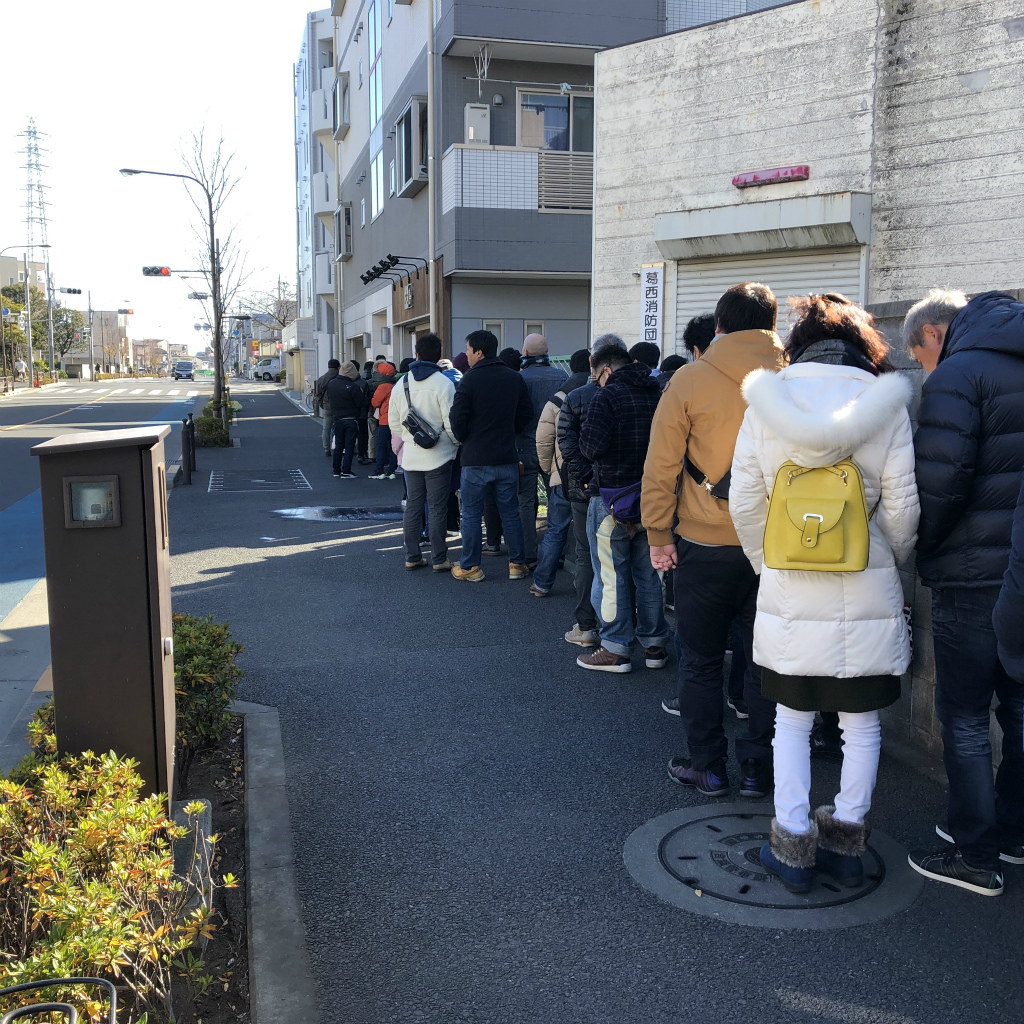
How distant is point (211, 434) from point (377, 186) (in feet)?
31.9

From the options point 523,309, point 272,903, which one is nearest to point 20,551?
point 272,903

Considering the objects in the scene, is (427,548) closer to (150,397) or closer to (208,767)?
(208,767)

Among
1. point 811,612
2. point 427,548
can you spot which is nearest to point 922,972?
point 811,612

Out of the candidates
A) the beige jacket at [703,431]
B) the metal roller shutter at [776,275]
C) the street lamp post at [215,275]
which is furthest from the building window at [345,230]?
the beige jacket at [703,431]

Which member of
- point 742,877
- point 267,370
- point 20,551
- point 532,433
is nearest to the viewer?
point 742,877

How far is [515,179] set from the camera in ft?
62.5

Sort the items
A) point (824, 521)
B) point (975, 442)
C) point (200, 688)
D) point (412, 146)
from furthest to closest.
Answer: point (412, 146)
point (200, 688)
point (975, 442)
point (824, 521)

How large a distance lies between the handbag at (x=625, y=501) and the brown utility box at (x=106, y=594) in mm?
2930

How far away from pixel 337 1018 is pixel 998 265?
10.0 meters

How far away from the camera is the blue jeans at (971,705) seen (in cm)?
335

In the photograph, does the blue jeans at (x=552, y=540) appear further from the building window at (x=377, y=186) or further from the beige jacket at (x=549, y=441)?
the building window at (x=377, y=186)

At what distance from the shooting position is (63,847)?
114 inches

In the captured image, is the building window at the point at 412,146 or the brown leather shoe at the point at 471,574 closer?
the brown leather shoe at the point at 471,574

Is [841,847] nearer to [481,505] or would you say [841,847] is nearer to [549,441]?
[549,441]
